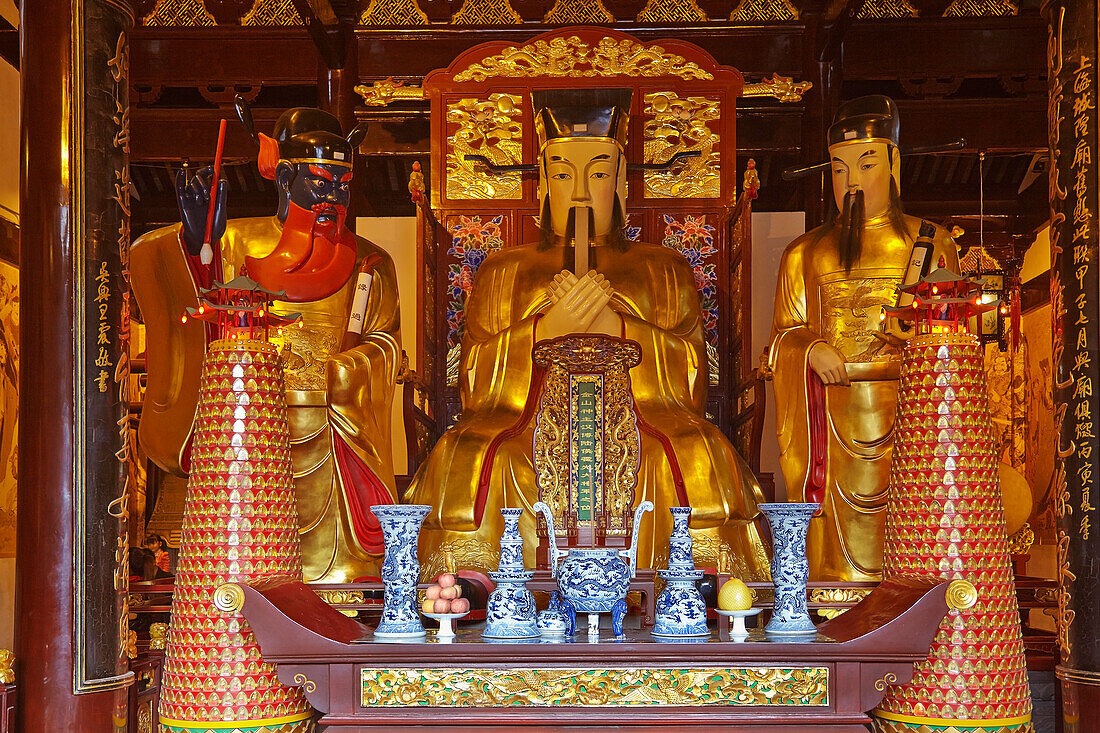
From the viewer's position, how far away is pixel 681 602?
3.23m

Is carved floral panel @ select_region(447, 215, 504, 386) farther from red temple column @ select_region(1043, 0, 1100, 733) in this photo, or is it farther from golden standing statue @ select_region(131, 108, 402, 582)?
red temple column @ select_region(1043, 0, 1100, 733)

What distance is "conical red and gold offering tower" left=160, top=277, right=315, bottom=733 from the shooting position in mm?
3254

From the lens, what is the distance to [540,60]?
5.77 meters

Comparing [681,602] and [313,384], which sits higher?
[313,384]

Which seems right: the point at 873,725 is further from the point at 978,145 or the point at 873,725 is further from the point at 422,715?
the point at 978,145

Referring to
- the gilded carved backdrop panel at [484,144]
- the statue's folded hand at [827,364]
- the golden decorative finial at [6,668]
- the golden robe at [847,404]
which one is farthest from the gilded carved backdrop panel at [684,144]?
the golden decorative finial at [6,668]

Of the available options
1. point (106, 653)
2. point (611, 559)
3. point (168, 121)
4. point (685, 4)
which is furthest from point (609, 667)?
point (168, 121)

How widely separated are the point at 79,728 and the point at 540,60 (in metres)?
3.68

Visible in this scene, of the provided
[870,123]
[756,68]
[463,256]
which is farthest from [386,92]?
[870,123]

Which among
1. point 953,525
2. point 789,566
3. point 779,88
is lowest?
point 789,566

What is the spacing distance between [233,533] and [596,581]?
3.36 feet

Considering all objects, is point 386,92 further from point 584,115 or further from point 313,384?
point 313,384

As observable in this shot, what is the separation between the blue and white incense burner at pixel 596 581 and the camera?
3299 millimetres

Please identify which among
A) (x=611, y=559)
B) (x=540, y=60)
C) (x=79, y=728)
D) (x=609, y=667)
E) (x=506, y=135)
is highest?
(x=540, y=60)
